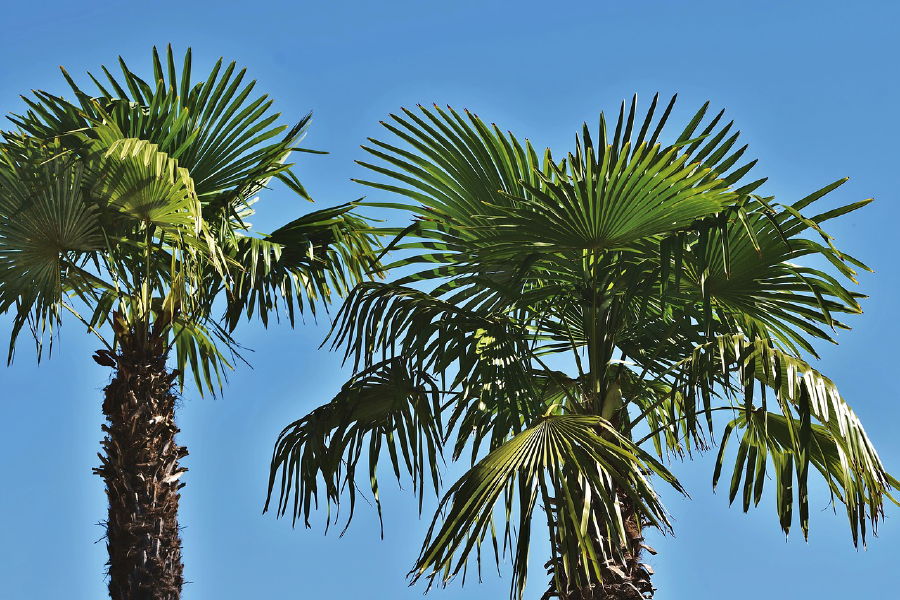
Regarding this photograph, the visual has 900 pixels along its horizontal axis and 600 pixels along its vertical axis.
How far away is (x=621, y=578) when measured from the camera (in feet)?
16.2

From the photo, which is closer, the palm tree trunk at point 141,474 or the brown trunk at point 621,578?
the brown trunk at point 621,578

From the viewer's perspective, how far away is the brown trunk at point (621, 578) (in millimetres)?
4934

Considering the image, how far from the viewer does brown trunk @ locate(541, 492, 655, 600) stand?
4.93 m

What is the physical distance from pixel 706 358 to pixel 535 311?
1.38 meters

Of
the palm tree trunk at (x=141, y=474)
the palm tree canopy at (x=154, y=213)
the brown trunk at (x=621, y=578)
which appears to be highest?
the palm tree canopy at (x=154, y=213)

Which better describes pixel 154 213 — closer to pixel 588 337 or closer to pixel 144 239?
pixel 144 239

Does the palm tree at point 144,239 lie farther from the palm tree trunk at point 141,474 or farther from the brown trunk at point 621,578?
the brown trunk at point 621,578

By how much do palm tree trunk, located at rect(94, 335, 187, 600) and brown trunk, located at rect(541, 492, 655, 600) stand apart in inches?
84.2

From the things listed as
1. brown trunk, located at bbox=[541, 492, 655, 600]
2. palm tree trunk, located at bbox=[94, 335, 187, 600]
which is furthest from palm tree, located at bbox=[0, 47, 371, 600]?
brown trunk, located at bbox=[541, 492, 655, 600]

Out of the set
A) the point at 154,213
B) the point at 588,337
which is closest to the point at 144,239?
the point at 154,213

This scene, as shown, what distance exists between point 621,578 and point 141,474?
268cm

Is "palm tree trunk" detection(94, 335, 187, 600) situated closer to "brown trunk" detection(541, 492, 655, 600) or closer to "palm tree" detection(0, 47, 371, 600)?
"palm tree" detection(0, 47, 371, 600)

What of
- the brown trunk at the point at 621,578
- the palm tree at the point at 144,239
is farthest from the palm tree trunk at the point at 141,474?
the brown trunk at the point at 621,578

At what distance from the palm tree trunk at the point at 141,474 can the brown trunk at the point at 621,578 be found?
2138 millimetres
